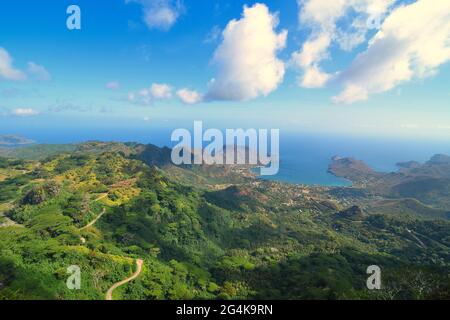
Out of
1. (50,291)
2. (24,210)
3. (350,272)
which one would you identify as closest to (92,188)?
(24,210)

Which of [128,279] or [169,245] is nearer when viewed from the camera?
[128,279]

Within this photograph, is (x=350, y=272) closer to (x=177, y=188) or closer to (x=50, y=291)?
(x=50, y=291)

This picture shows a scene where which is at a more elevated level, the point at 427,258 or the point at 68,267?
the point at 68,267

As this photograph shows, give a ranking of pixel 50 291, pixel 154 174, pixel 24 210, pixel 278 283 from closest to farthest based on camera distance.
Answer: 1. pixel 50 291
2. pixel 278 283
3. pixel 24 210
4. pixel 154 174

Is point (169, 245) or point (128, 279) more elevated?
point (128, 279)

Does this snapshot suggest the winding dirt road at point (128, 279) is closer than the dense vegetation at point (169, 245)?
Yes

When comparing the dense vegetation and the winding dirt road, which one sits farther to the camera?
the dense vegetation

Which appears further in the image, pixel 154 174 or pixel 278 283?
pixel 154 174
